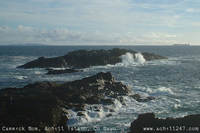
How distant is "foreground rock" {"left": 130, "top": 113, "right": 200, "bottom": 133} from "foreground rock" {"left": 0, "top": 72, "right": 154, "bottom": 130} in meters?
6.48

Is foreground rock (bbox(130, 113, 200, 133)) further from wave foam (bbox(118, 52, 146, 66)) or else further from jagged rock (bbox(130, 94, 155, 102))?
wave foam (bbox(118, 52, 146, 66))

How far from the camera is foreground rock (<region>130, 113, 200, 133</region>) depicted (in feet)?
65.1

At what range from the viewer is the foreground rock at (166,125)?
1984 cm

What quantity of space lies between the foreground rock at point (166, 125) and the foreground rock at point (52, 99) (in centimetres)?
648

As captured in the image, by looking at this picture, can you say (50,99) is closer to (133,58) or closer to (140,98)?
(140,98)

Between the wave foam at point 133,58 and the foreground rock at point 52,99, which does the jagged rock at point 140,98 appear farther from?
the wave foam at point 133,58

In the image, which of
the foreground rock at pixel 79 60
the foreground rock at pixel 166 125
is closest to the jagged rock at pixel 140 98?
the foreground rock at pixel 166 125

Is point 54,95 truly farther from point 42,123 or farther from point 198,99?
point 198,99

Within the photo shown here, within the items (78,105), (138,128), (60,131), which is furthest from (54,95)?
(138,128)

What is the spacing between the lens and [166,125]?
20.5 metres

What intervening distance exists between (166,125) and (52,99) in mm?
12344

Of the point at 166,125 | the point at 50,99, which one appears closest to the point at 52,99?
the point at 50,99

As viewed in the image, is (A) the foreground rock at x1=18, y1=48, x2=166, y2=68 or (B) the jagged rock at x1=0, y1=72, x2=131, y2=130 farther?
(A) the foreground rock at x1=18, y1=48, x2=166, y2=68

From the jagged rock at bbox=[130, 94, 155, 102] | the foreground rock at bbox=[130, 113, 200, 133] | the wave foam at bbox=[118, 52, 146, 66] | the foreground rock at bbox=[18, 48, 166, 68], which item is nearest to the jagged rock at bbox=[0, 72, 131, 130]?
the jagged rock at bbox=[130, 94, 155, 102]
